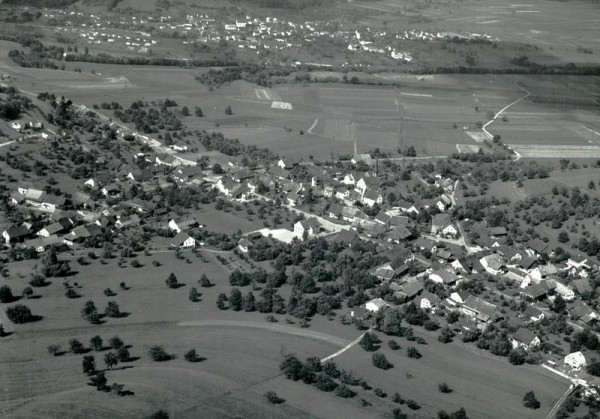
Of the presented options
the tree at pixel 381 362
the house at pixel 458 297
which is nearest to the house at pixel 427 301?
the house at pixel 458 297

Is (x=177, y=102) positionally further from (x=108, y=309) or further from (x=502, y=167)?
(x=108, y=309)

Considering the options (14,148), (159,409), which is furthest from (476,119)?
(159,409)

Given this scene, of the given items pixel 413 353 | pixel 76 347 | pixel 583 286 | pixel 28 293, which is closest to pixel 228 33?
pixel 28 293

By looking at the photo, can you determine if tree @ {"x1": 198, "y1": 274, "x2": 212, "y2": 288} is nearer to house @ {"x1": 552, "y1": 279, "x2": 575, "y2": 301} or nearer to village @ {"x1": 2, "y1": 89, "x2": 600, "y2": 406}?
village @ {"x1": 2, "y1": 89, "x2": 600, "y2": 406}

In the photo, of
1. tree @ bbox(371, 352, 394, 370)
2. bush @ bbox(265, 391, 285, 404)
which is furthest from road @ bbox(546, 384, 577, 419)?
bush @ bbox(265, 391, 285, 404)

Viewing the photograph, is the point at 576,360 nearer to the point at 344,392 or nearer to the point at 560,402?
the point at 560,402
